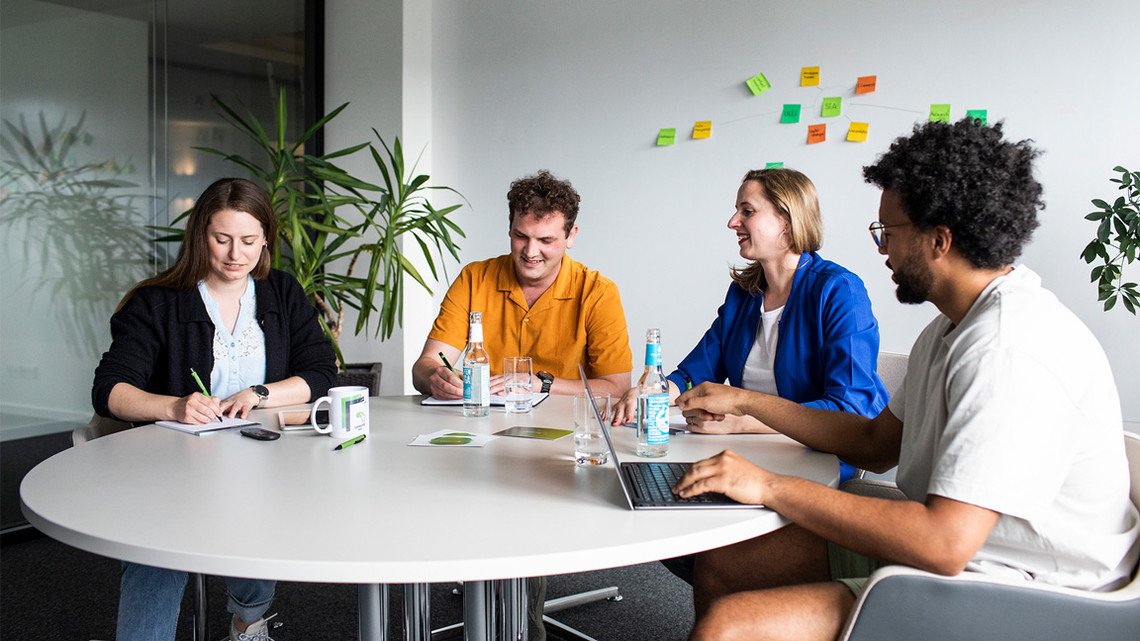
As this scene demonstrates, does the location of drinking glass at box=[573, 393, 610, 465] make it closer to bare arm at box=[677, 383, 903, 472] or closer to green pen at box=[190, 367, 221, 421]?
bare arm at box=[677, 383, 903, 472]

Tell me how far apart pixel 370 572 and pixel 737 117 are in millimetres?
3264

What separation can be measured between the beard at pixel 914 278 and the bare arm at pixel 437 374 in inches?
46.1

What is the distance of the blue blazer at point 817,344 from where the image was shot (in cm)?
206

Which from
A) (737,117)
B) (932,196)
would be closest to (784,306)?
(932,196)

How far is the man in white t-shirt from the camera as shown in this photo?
4.12 feet

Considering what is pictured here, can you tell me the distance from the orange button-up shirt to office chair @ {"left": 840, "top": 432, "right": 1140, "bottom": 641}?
1472 mm

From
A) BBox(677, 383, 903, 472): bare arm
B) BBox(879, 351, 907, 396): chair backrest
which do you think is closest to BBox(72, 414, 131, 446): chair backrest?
BBox(677, 383, 903, 472): bare arm

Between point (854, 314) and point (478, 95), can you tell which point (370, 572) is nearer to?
point (854, 314)

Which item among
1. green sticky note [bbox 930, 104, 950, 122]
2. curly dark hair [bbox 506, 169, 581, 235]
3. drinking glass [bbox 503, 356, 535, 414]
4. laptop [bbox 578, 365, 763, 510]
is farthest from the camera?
green sticky note [bbox 930, 104, 950, 122]

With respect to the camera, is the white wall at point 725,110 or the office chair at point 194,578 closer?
the office chair at point 194,578

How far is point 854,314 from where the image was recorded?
214 cm

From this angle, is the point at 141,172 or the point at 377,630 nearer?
the point at 377,630

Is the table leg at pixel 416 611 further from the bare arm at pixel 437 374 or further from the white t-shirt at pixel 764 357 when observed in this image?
the white t-shirt at pixel 764 357

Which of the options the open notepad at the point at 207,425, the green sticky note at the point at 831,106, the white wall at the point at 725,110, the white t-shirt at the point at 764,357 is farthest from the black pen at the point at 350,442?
the green sticky note at the point at 831,106
